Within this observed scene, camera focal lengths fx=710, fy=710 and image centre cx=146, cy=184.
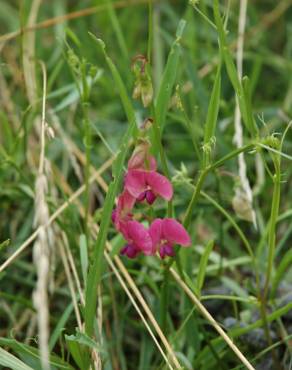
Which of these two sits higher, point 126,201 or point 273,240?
point 126,201

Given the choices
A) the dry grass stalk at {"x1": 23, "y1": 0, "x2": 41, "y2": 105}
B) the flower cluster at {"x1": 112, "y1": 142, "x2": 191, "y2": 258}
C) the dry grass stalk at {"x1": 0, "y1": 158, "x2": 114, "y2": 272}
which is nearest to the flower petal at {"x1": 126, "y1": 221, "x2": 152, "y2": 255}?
the flower cluster at {"x1": 112, "y1": 142, "x2": 191, "y2": 258}

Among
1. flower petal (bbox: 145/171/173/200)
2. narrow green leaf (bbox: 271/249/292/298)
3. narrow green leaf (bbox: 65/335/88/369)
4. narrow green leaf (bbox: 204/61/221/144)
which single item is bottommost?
narrow green leaf (bbox: 65/335/88/369)

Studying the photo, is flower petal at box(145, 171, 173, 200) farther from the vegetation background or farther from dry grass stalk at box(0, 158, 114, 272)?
dry grass stalk at box(0, 158, 114, 272)

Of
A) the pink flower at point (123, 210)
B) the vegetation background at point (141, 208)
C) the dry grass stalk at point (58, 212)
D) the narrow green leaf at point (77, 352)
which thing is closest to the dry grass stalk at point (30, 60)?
the vegetation background at point (141, 208)

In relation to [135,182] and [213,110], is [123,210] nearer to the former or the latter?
[135,182]

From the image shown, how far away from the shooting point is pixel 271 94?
2.42m

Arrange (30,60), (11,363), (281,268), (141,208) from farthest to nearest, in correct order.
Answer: (30,60) < (141,208) < (281,268) < (11,363)

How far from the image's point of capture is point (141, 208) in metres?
1.78

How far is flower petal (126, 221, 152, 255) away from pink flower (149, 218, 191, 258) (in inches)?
0.4

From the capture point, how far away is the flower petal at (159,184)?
1246mm

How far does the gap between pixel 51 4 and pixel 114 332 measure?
1.54 meters

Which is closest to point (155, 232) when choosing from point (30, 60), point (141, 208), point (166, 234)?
point (166, 234)

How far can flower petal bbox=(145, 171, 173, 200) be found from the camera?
49.1 inches

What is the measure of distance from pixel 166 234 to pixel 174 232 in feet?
0.05
